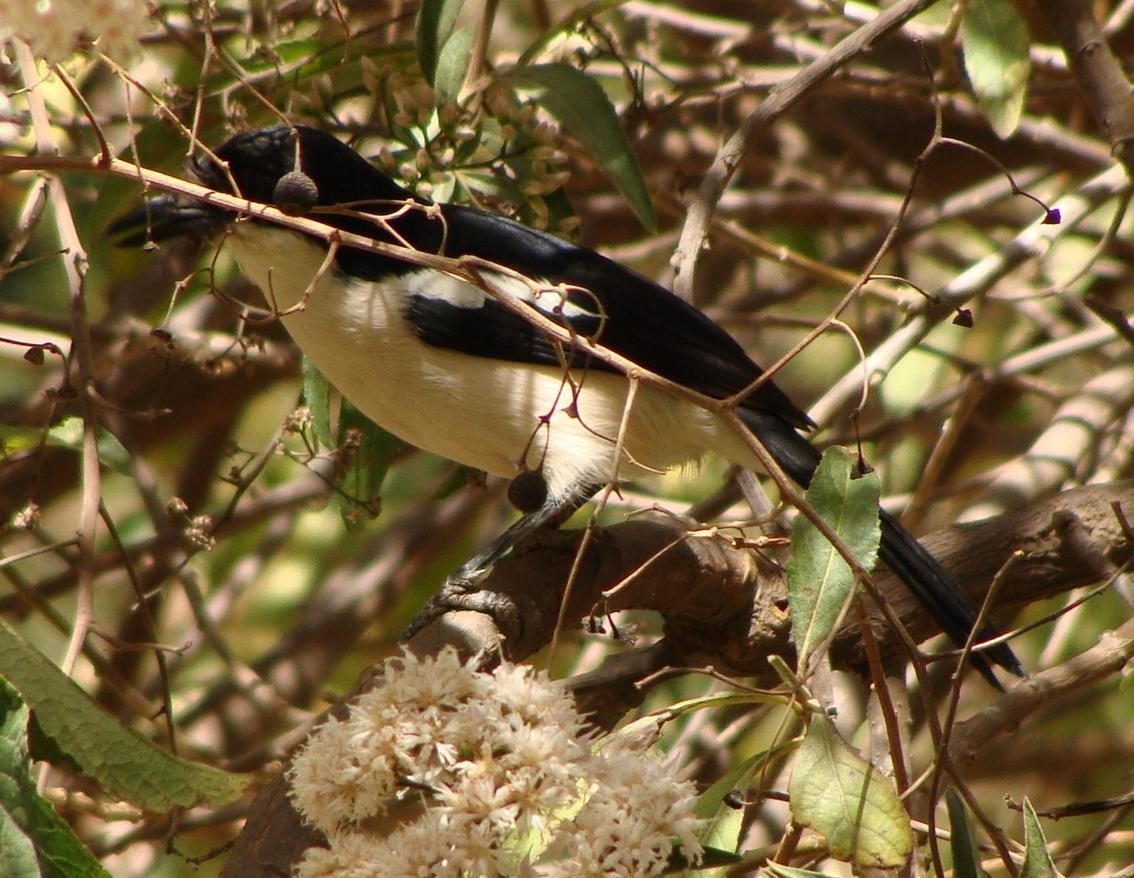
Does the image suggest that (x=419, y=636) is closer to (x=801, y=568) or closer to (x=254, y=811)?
(x=254, y=811)

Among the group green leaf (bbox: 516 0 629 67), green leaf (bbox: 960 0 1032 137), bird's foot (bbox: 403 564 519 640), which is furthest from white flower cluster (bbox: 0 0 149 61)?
green leaf (bbox: 960 0 1032 137)

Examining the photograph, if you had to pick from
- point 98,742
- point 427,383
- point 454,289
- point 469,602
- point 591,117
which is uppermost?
point 591,117

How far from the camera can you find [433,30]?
2.83 meters

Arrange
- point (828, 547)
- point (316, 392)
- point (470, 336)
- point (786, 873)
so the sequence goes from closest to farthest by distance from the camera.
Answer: point (786, 873), point (828, 547), point (470, 336), point (316, 392)

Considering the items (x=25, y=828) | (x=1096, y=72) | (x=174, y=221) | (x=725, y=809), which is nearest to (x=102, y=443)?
(x=174, y=221)

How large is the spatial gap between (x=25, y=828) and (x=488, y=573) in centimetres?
132

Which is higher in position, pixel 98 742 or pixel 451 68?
pixel 451 68

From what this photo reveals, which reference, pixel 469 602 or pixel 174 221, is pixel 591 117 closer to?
pixel 174 221

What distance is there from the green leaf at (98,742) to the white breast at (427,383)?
1.40m

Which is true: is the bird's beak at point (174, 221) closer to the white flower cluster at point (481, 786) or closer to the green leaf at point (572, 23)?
the green leaf at point (572, 23)

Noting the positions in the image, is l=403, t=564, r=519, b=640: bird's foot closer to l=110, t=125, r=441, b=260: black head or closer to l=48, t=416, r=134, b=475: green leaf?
l=48, t=416, r=134, b=475: green leaf

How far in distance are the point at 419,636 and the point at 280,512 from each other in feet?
7.46

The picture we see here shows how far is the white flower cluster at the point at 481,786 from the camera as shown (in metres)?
1.42

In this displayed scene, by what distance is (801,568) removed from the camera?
1.86m
